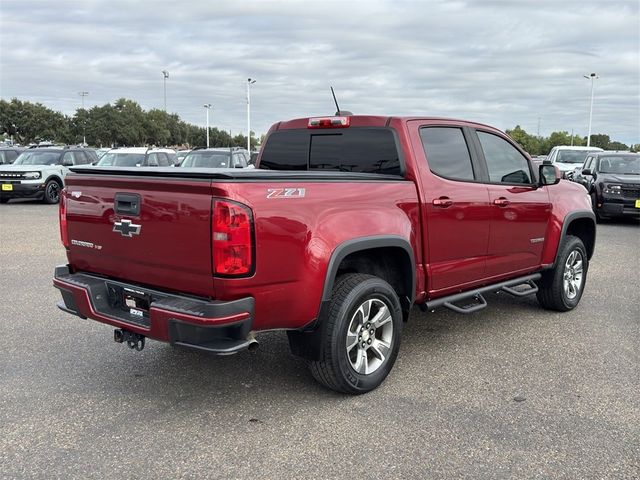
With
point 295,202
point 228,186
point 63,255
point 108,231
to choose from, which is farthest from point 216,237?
point 63,255

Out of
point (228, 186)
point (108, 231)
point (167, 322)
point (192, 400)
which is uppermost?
point (228, 186)

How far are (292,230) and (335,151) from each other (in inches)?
64.9

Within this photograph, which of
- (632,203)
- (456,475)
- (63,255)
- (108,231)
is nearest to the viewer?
(456,475)

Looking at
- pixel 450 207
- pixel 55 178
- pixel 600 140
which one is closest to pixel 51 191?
pixel 55 178

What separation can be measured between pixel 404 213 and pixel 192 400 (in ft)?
6.42

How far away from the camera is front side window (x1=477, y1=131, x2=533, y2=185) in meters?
5.48

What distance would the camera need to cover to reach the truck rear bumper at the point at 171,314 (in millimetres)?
3416

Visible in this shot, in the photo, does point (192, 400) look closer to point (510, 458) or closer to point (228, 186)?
point (228, 186)

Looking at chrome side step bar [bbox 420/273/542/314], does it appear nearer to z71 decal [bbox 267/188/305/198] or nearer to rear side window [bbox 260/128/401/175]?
rear side window [bbox 260/128/401/175]

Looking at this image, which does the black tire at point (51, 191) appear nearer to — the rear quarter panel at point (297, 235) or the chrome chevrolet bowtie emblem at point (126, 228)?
the chrome chevrolet bowtie emblem at point (126, 228)

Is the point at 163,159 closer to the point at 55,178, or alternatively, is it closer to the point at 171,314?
the point at 55,178

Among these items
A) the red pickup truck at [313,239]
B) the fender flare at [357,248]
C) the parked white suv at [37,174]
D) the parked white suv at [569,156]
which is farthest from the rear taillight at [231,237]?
the parked white suv at [569,156]

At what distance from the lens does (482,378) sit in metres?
4.56

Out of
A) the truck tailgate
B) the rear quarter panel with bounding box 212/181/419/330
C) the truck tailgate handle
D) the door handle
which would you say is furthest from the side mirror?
the truck tailgate handle
